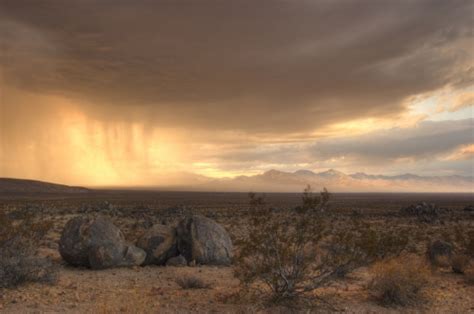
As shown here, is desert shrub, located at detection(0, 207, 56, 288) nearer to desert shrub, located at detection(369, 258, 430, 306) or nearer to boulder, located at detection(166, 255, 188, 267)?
boulder, located at detection(166, 255, 188, 267)

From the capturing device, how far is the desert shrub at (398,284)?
1122cm

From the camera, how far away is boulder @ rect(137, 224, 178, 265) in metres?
16.5

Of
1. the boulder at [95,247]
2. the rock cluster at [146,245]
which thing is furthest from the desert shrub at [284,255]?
the boulder at [95,247]

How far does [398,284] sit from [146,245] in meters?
9.98

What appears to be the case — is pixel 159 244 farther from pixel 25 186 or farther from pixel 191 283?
pixel 25 186

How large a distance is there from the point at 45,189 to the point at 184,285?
160567 millimetres

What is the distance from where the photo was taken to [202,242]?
1691cm

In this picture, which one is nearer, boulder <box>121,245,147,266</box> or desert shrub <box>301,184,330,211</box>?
desert shrub <box>301,184,330,211</box>

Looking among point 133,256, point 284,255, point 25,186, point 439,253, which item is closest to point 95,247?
point 133,256

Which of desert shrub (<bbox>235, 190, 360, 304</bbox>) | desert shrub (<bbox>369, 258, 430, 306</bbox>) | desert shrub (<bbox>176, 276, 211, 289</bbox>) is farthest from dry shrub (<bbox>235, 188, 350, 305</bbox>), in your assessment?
desert shrub (<bbox>176, 276, 211, 289</bbox>)

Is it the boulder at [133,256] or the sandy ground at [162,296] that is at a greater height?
the boulder at [133,256]

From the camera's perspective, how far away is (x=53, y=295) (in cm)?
1133

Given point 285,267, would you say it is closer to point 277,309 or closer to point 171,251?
point 277,309

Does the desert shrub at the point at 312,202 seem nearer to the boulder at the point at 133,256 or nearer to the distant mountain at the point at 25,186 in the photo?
the boulder at the point at 133,256
